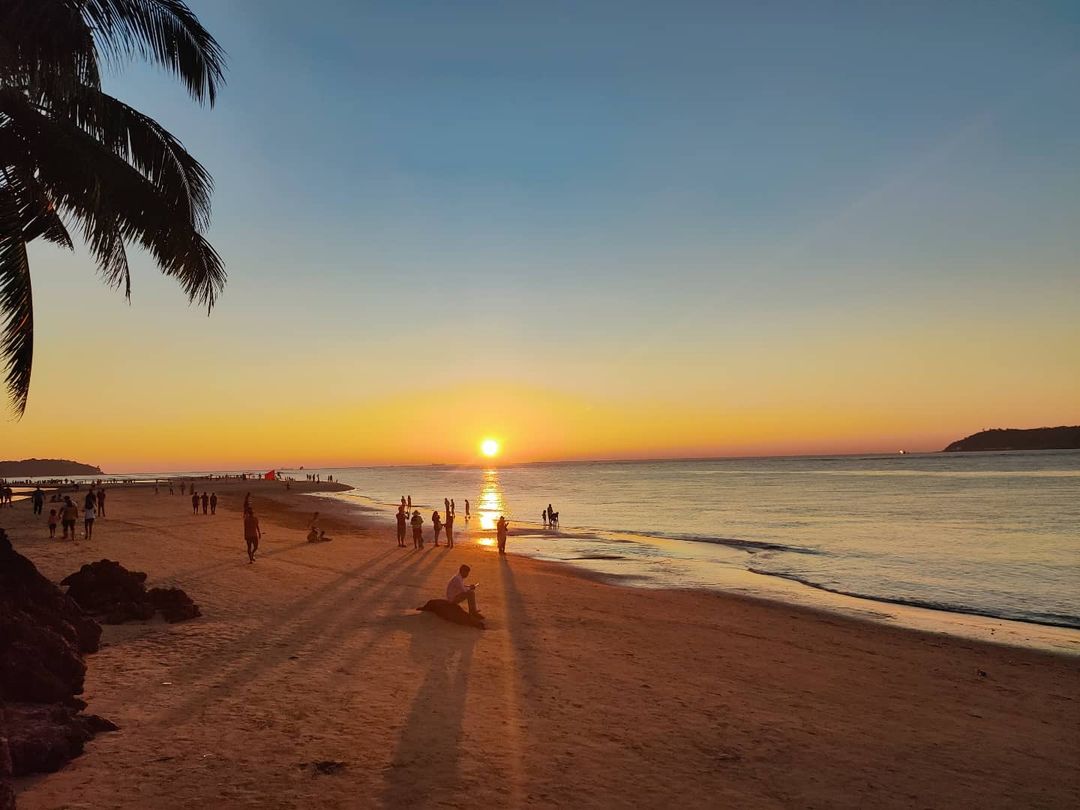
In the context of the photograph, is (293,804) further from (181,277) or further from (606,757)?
(181,277)

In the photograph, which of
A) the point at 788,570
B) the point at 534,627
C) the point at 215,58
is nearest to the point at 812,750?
the point at 534,627

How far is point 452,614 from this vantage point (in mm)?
13438

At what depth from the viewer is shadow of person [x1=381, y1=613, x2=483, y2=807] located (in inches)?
248

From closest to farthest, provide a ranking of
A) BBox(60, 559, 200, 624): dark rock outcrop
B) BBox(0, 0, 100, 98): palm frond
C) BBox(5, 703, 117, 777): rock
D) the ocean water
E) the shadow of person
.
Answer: BBox(5, 703, 117, 777): rock
the shadow of person
BBox(0, 0, 100, 98): palm frond
BBox(60, 559, 200, 624): dark rock outcrop
the ocean water

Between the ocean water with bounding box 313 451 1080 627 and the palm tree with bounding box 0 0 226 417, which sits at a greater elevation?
the palm tree with bounding box 0 0 226 417

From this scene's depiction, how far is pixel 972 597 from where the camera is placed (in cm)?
2078

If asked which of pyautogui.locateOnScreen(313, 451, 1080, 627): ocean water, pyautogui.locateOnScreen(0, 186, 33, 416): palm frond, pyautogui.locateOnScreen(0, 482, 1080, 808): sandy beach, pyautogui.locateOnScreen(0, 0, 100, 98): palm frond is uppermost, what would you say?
pyautogui.locateOnScreen(0, 0, 100, 98): palm frond

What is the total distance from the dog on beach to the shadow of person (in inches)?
17.6

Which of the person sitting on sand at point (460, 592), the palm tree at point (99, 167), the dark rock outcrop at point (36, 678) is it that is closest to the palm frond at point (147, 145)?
the palm tree at point (99, 167)

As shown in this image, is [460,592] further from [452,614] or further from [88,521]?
[88,521]

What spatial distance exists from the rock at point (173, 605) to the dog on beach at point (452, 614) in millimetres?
4427

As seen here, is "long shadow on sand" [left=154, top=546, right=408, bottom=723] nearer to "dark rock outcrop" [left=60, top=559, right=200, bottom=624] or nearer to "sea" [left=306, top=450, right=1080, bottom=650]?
"dark rock outcrop" [left=60, top=559, right=200, bottom=624]

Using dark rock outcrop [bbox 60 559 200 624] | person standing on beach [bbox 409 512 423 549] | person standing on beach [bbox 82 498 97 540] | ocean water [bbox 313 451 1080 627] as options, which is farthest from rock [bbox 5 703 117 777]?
person standing on beach [bbox 409 512 423 549]

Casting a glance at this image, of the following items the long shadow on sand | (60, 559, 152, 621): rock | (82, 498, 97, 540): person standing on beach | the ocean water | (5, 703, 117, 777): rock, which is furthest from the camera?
(82, 498, 97, 540): person standing on beach
